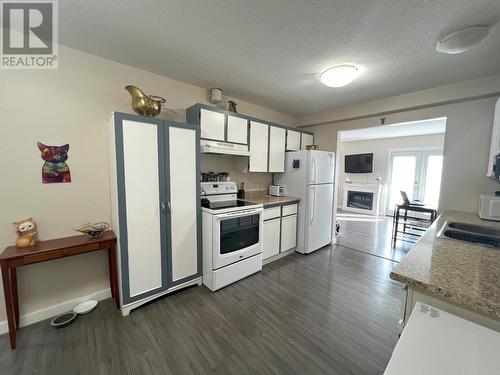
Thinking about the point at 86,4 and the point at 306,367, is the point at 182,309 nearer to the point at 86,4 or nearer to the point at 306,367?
the point at 306,367

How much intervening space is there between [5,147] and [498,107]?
4717mm

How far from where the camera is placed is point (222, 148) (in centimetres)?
253

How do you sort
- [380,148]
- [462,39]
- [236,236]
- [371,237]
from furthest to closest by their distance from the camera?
[380,148]
[371,237]
[236,236]
[462,39]

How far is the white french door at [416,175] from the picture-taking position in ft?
18.4

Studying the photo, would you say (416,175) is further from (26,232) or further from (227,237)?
(26,232)

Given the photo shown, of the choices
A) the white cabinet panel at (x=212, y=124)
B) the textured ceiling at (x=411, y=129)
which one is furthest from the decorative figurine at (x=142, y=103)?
the textured ceiling at (x=411, y=129)

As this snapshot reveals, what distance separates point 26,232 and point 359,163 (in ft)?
25.3

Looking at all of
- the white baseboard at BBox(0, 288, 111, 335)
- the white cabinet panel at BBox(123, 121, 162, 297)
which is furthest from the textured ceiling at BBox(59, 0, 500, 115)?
the white baseboard at BBox(0, 288, 111, 335)

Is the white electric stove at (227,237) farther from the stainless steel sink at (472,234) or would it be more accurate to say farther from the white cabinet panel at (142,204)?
the stainless steel sink at (472,234)

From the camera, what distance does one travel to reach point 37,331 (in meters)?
1.75

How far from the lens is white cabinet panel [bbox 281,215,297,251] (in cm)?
321

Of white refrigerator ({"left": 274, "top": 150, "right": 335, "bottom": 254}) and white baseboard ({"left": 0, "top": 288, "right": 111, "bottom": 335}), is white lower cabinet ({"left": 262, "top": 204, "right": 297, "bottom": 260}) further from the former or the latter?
white baseboard ({"left": 0, "top": 288, "right": 111, "bottom": 335})

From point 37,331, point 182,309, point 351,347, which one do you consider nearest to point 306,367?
point 351,347

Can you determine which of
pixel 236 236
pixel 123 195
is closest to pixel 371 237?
pixel 236 236
